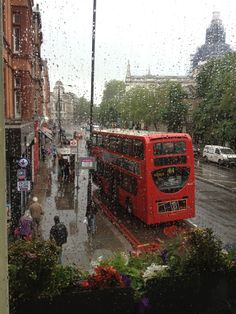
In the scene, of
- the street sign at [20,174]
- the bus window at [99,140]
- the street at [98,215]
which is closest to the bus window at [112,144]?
the street at [98,215]

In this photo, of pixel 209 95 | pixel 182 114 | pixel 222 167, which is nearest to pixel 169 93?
pixel 182 114

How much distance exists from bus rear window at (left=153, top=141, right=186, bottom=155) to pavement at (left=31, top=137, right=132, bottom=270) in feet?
11.6

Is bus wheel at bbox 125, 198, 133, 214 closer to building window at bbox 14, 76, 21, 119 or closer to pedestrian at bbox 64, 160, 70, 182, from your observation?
building window at bbox 14, 76, 21, 119

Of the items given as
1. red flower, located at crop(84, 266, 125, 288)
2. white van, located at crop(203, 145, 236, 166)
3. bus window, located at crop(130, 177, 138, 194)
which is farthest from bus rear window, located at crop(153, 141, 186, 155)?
white van, located at crop(203, 145, 236, 166)

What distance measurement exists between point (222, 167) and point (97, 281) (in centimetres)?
3921

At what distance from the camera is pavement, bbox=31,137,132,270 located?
14406 millimetres

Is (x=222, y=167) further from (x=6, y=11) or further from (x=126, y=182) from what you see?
(x=6, y=11)

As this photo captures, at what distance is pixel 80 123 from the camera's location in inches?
5448

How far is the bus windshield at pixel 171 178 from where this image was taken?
16.9 m

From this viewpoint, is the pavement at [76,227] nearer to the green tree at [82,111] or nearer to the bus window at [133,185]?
the bus window at [133,185]

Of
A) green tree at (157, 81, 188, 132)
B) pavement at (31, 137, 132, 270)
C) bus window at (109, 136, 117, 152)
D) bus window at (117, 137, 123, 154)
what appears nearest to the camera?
pavement at (31, 137, 132, 270)

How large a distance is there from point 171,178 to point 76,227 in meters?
4.42

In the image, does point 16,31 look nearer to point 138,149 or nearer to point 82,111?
point 138,149

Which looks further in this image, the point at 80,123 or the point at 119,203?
the point at 80,123
